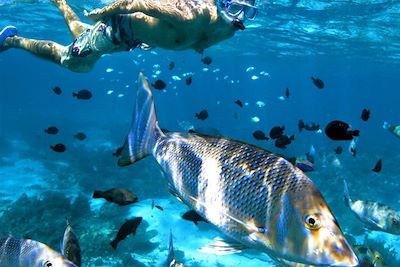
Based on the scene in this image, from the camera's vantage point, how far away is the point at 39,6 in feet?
92.8

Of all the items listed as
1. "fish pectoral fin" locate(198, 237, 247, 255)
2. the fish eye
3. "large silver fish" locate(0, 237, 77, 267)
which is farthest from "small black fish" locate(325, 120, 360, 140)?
"large silver fish" locate(0, 237, 77, 267)

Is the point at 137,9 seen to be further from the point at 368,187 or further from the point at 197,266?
the point at 368,187

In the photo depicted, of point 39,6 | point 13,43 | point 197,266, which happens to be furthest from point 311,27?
point 13,43

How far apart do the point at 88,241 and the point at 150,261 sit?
213 cm

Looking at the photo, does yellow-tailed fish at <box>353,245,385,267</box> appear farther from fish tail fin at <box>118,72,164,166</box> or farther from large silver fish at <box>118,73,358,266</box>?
fish tail fin at <box>118,72,164,166</box>

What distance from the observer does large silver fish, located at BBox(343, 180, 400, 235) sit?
5.23 metres

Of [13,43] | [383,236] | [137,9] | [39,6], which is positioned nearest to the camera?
[137,9]

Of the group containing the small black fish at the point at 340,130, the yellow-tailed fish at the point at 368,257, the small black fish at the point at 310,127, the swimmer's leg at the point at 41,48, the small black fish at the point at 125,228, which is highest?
the small black fish at the point at 340,130

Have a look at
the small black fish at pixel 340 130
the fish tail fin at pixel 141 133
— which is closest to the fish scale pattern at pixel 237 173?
the fish tail fin at pixel 141 133

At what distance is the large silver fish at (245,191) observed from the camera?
197 cm

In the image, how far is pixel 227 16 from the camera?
6.34 meters

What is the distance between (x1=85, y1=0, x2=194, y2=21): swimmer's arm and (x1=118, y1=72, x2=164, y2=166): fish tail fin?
129 inches

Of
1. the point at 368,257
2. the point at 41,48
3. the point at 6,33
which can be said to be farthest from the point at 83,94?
the point at 368,257

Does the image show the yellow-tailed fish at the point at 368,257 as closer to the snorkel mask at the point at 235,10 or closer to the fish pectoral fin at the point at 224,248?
the fish pectoral fin at the point at 224,248
